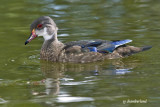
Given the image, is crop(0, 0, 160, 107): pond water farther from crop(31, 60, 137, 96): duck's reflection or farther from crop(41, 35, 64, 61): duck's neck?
crop(41, 35, 64, 61): duck's neck

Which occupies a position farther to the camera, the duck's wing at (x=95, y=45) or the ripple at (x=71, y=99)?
the duck's wing at (x=95, y=45)

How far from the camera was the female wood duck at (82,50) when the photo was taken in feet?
40.3

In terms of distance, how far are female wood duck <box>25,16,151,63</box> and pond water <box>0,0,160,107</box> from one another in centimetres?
26

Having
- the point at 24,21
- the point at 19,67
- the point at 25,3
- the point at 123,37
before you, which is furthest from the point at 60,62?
the point at 25,3

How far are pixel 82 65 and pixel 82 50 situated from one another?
569 mm

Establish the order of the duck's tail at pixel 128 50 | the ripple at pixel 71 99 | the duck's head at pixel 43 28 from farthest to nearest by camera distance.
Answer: the duck's head at pixel 43 28, the duck's tail at pixel 128 50, the ripple at pixel 71 99

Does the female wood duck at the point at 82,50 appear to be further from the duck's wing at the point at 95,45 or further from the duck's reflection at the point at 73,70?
the duck's reflection at the point at 73,70

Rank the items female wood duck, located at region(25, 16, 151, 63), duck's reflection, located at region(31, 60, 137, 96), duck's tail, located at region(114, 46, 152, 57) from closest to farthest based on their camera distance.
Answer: duck's reflection, located at region(31, 60, 137, 96) < female wood duck, located at region(25, 16, 151, 63) < duck's tail, located at region(114, 46, 152, 57)

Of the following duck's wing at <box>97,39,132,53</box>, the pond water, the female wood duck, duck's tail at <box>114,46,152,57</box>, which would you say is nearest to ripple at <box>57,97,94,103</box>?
the pond water

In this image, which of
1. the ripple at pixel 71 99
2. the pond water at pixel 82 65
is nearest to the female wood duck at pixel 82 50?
the pond water at pixel 82 65

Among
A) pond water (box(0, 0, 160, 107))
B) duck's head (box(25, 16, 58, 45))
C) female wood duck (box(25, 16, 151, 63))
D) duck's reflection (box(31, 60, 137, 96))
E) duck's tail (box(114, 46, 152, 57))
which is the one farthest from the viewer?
duck's head (box(25, 16, 58, 45))

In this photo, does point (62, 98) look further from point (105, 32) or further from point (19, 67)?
point (105, 32)

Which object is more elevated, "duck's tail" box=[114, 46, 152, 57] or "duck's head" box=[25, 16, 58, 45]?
"duck's head" box=[25, 16, 58, 45]

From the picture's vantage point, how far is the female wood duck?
12.3m
